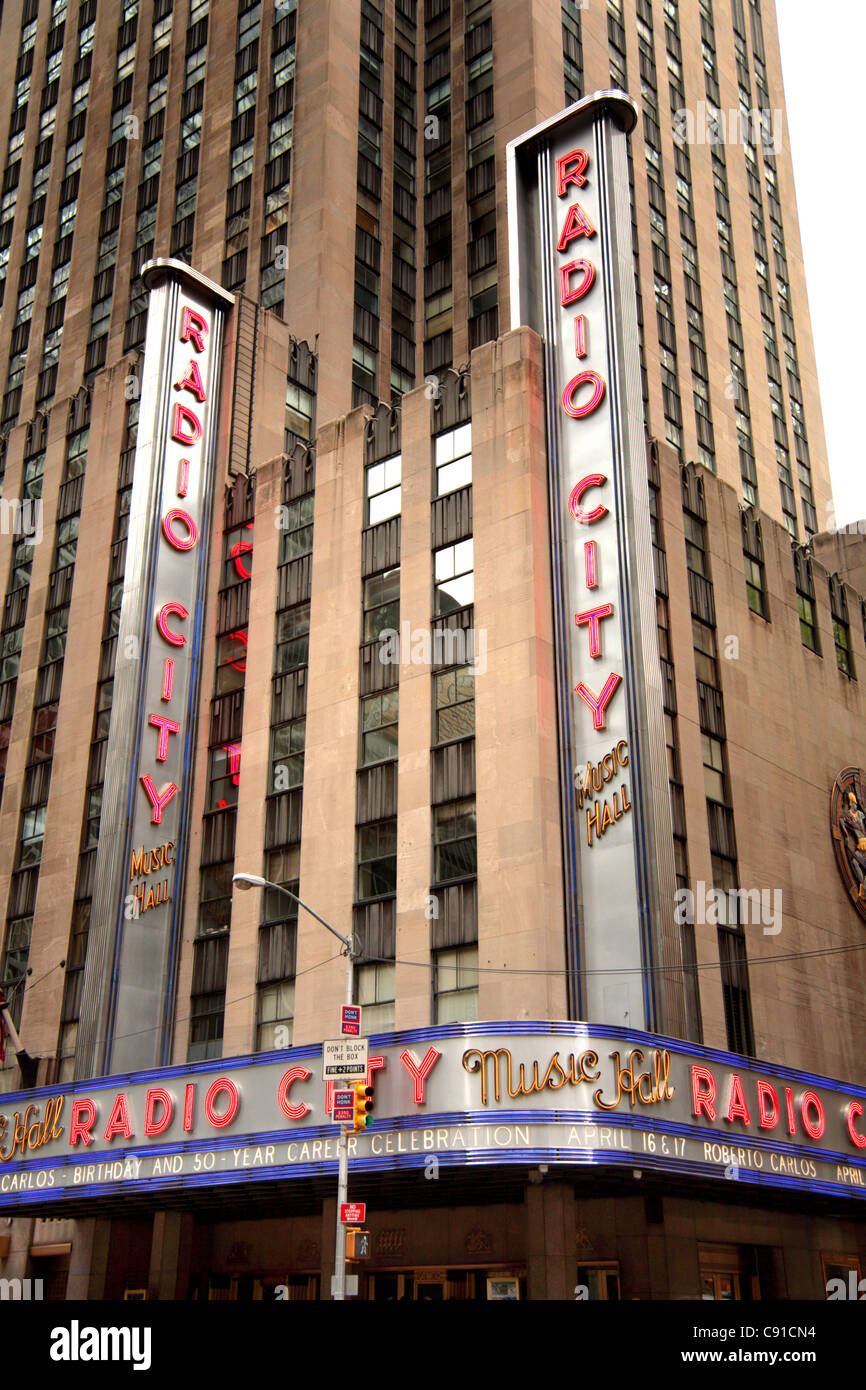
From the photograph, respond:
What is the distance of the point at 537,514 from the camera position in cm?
3669

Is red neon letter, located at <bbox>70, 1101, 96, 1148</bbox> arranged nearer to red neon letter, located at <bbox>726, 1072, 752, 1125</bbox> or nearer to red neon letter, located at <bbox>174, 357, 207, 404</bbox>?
red neon letter, located at <bbox>726, 1072, 752, 1125</bbox>

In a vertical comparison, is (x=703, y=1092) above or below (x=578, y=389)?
below

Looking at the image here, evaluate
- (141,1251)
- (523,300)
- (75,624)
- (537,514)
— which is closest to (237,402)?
(75,624)

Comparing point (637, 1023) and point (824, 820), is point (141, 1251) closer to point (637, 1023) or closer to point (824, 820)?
→ point (637, 1023)

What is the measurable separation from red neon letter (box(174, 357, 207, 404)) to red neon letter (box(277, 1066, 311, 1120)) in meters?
28.0

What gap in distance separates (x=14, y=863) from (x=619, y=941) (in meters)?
26.8

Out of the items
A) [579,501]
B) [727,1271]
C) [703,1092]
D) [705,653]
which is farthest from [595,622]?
[727,1271]

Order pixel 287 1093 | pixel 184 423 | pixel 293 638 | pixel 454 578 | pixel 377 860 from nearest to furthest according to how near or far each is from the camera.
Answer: pixel 287 1093 < pixel 377 860 < pixel 454 578 < pixel 293 638 < pixel 184 423

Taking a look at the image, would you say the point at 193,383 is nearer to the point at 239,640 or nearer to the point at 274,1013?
the point at 239,640

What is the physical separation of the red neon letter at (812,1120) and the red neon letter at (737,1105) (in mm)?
2509

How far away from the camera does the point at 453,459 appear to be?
39969 mm

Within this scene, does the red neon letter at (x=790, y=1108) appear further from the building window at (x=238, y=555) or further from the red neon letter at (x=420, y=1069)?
the building window at (x=238, y=555)

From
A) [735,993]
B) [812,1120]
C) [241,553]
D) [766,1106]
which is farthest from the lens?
[241,553]

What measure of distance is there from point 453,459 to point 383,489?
317 cm
